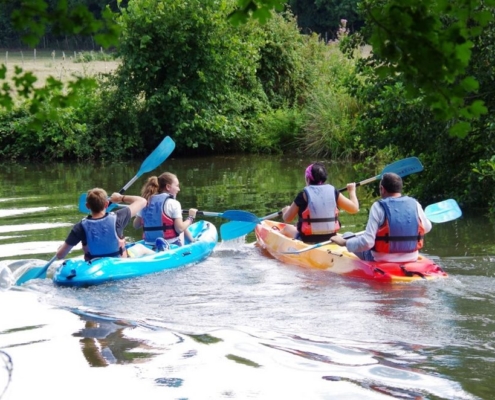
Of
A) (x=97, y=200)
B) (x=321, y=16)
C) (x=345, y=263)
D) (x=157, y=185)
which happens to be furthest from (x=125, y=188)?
(x=321, y=16)

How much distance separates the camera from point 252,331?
6719mm

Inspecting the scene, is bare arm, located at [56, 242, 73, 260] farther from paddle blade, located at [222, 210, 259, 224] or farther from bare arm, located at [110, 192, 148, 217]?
paddle blade, located at [222, 210, 259, 224]

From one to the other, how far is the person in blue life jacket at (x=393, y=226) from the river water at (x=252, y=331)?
1.16ft

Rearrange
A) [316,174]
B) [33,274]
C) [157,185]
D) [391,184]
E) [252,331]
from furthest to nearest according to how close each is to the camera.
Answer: [157,185]
[316,174]
[33,274]
[391,184]
[252,331]

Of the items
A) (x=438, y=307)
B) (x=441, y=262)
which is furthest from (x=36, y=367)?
(x=441, y=262)

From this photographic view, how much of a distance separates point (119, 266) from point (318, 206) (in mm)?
2203

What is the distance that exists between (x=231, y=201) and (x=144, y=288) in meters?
5.92

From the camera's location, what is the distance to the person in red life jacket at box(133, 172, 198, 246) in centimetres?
967

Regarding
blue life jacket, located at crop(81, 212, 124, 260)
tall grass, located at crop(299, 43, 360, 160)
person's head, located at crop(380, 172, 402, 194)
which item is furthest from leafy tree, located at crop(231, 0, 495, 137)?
tall grass, located at crop(299, 43, 360, 160)

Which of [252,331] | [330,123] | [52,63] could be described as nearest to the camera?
[252,331]

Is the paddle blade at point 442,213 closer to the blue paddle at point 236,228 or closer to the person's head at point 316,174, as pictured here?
the person's head at point 316,174

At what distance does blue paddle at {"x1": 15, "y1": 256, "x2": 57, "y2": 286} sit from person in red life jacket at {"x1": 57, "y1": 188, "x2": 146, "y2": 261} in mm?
217

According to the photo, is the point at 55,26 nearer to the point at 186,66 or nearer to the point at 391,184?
the point at 391,184

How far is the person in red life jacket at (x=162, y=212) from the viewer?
967cm
